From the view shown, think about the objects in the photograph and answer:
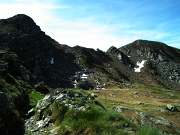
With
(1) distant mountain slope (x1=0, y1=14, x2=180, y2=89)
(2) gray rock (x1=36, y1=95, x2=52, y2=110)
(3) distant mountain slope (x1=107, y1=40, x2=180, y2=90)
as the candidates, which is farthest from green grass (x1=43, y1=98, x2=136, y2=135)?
(3) distant mountain slope (x1=107, y1=40, x2=180, y2=90)

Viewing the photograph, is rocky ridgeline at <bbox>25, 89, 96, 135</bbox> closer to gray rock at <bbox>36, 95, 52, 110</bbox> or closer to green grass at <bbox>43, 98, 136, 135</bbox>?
gray rock at <bbox>36, 95, 52, 110</bbox>

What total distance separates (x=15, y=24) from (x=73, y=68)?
122ft

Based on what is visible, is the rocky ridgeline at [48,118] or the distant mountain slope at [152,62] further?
the distant mountain slope at [152,62]

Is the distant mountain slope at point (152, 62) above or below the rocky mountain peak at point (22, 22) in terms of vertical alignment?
below

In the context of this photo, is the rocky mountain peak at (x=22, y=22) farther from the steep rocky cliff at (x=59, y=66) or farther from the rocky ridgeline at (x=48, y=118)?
the rocky ridgeline at (x=48, y=118)

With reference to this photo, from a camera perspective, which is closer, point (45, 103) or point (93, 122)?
point (93, 122)

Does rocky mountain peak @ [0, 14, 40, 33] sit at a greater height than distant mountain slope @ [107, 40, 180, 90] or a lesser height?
greater

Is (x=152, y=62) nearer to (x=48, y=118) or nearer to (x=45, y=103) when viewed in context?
(x=45, y=103)

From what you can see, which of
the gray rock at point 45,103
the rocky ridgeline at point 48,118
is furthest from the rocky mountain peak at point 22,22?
the rocky ridgeline at point 48,118

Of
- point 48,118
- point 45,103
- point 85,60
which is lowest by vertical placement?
point 48,118

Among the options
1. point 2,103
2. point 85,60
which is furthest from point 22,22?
point 2,103

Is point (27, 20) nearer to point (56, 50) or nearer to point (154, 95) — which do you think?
point (56, 50)

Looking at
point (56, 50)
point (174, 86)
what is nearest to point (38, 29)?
point (56, 50)

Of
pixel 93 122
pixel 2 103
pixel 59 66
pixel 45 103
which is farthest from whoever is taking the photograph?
pixel 59 66
